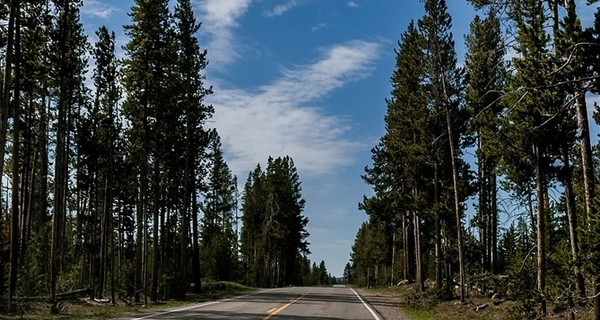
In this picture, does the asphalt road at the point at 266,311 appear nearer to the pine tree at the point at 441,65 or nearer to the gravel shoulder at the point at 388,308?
the gravel shoulder at the point at 388,308

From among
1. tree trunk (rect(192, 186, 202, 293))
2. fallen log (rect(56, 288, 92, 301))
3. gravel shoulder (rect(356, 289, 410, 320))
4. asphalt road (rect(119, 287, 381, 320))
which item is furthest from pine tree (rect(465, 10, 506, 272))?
fallen log (rect(56, 288, 92, 301))

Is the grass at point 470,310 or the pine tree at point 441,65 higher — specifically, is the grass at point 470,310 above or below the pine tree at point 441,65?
below

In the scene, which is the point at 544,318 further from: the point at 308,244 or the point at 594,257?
the point at 308,244

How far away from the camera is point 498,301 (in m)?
20.8

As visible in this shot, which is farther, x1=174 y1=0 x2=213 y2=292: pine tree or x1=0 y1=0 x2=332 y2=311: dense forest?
x1=174 y1=0 x2=213 y2=292: pine tree

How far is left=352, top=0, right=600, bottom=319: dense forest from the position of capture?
1012cm

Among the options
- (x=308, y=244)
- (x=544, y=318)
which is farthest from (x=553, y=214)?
(x=308, y=244)

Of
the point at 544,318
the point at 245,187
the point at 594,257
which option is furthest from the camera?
the point at 245,187

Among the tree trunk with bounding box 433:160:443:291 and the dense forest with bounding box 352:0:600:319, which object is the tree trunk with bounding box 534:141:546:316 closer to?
the dense forest with bounding box 352:0:600:319

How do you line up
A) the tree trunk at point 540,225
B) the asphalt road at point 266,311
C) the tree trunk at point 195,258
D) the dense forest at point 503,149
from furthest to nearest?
the tree trunk at point 195,258 → the tree trunk at point 540,225 → the asphalt road at point 266,311 → the dense forest at point 503,149

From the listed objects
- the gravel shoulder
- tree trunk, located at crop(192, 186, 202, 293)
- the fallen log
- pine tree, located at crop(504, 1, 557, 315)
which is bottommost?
the gravel shoulder

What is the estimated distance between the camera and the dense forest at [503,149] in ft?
33.2

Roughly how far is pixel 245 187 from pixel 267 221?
13.0m

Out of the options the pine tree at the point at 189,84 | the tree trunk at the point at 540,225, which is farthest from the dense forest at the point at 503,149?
the pine tree at the point at 189,84
